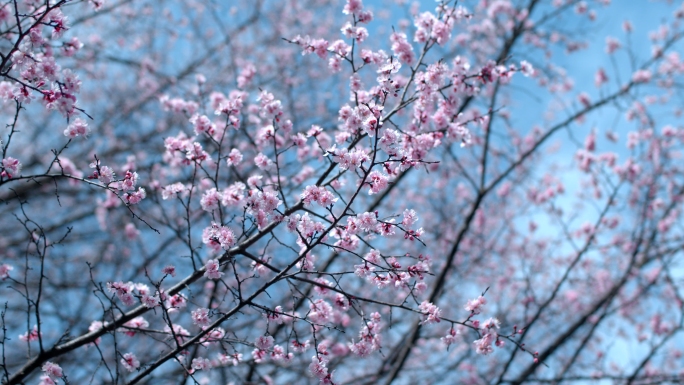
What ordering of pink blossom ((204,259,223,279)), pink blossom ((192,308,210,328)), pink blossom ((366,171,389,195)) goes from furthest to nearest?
1. pink blossom ((192,308,210,328))
2. pink blossom ((204,259,223,279))
3. pink blossom ((366,171,389,195))

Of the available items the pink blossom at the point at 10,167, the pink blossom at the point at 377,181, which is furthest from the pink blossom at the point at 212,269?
the pink blossom at the point at 10,167

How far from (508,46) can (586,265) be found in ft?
15.9

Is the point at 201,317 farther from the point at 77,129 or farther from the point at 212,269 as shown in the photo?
the point at 77,129

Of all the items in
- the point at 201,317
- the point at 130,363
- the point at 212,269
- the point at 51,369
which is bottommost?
the point at 51,369

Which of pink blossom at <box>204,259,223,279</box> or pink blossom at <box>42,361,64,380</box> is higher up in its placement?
pink blossom at <box>204,259,223,279</box>

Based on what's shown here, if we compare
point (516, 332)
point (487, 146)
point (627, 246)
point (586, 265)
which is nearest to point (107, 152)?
point (487, 146)

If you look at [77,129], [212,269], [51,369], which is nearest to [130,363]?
[51,369]

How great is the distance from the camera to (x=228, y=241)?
337 centimetres

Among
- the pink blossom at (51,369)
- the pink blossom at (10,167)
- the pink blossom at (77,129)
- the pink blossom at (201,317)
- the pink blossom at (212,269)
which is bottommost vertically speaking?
the pink blossom at (51,369)

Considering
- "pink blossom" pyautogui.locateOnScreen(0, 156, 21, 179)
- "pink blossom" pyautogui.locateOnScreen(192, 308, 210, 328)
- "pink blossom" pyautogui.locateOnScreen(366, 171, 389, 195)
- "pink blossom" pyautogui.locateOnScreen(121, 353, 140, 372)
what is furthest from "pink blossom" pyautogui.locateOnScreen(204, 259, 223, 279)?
"pink blossom" pyautogui.locateOnScreen(0, 156, 21, 179)

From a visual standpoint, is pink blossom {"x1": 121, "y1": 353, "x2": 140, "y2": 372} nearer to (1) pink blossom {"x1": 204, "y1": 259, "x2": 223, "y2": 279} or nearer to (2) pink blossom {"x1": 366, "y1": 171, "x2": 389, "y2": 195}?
A: (1) pink blossom {"x1": 204, "y1": 259, "x2": 223, "y2": 279}

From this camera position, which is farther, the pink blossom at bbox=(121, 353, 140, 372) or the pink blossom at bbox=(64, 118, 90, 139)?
the pink blossom at bbox=(121, 353, 140, 372)

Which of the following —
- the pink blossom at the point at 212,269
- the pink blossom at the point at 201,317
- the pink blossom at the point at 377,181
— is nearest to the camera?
the pink blossom at the point at 377,181

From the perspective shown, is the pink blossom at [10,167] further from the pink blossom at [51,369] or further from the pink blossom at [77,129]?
the pink blossom at [51,369]
